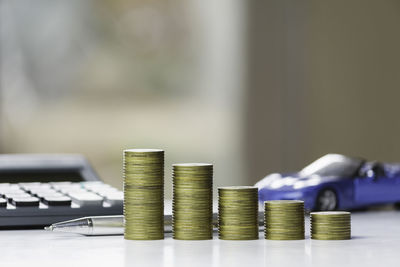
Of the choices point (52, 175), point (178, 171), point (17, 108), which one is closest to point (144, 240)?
point (178, 171)

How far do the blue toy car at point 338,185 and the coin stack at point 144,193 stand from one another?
314 mm

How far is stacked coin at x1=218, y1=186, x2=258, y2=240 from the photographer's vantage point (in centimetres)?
93

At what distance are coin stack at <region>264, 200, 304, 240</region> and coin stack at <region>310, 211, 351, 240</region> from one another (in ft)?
0.05

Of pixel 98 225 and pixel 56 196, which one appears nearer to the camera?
pixel 98 225

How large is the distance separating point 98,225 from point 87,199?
10 centimetres

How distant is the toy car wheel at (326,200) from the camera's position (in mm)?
1229

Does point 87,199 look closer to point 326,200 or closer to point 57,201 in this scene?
point 57,201

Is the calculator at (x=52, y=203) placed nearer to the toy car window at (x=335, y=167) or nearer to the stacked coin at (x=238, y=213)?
the stacked coin at (x=238, y=213)

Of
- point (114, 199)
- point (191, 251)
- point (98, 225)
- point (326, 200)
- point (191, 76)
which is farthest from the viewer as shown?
point (191, 76)

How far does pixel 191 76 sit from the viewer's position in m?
4.45

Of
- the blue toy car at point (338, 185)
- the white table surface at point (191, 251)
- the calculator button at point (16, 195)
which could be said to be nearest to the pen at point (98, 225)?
the white table surface at point (191, 251)

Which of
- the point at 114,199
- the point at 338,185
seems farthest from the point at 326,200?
the point at 114,199

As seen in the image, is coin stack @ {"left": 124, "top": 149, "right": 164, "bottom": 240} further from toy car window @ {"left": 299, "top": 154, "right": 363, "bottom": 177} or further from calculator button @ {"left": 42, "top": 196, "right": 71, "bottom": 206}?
toy car window @ {"left": 299, "top": 154, "right": 363, "bottom": 177}

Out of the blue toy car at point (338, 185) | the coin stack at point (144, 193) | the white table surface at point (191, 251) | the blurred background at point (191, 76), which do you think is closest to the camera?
the white table surface at point (191, 251)
